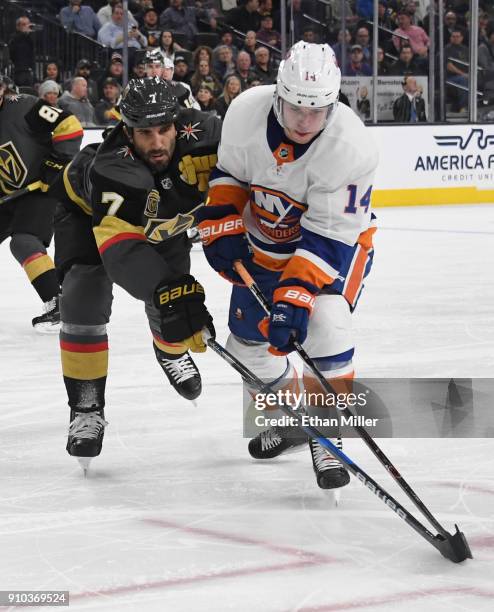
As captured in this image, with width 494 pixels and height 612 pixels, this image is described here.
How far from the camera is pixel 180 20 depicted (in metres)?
9.22

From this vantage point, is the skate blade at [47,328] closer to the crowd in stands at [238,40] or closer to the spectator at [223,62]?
the crowd in stands at [238,40]

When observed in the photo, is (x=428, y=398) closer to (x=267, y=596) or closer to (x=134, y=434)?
(x=134, y=434)

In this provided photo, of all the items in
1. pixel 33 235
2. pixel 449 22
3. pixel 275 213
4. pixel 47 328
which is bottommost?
pixel 47 328

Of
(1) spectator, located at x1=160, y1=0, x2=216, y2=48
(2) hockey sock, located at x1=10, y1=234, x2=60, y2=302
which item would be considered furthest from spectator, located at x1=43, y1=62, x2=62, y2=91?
(2) hockey sock, located at x1=10, y1=234, x2=60, y2=302

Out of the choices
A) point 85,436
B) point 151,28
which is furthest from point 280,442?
point 151,28

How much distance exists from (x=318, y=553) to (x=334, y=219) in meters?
0.70

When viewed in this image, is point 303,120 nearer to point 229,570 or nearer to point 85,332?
point 85,332

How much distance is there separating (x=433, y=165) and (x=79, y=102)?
2798mm

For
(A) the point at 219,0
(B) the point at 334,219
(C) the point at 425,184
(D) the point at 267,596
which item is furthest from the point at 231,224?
(A) the point at 219,0

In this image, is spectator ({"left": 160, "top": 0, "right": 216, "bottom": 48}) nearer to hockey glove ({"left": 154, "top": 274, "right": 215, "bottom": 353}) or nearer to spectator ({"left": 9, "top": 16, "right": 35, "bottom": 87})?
spectator ({"left": 9, "top": 16, "right": 35, "bottom": 87})

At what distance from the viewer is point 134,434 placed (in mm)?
2971

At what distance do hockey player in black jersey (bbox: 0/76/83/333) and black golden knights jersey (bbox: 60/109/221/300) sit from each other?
1775 millimetres

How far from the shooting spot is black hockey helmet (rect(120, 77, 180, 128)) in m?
2.43

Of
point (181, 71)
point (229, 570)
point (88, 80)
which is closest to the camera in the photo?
point (229, 570)
